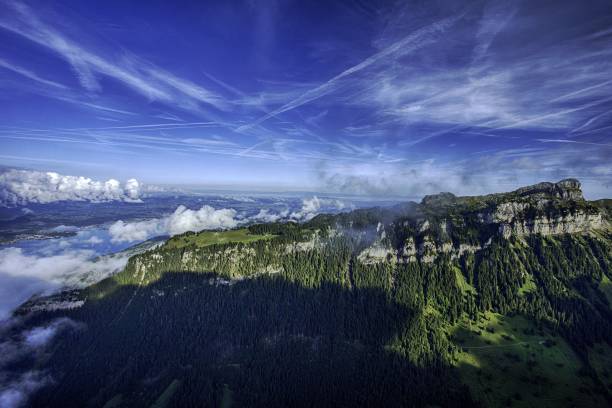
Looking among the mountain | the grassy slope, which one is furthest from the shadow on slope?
the grassy slope

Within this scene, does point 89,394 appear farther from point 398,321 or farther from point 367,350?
point 398,321

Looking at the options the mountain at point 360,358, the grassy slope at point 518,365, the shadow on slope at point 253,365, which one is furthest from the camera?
the shadow on slope at point 253,365

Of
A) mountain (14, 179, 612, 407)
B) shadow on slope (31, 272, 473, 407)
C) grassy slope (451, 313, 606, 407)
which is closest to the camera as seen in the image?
grassy slope (451, 313, 606, 407)

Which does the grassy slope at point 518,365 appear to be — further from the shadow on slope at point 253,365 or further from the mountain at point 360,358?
the shadow on slope at point 253,365

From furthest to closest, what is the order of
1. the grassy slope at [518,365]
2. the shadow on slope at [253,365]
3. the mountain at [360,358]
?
the shadow on slope at [253,365] → the mountain at [360,358] → the grassy slope at [518,365]

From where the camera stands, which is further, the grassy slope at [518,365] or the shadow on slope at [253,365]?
the shadow on slope at [253,365]

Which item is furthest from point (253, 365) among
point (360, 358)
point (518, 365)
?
point (518, 365)

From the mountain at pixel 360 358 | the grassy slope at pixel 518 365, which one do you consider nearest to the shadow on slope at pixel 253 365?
the mountain at pixel 360 358

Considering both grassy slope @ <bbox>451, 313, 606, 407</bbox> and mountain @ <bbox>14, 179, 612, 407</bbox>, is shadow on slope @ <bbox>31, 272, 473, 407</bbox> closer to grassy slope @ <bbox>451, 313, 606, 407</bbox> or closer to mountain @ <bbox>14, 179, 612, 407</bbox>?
mountain @ <bbox>14, 179, 612, 407</bbox>

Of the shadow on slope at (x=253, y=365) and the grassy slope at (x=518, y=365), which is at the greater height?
the grassy slope at (x=518, y=365)
